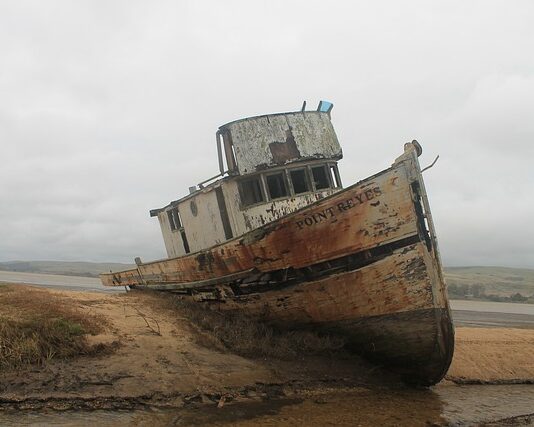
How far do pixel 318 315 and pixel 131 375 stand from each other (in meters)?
→ 3.13

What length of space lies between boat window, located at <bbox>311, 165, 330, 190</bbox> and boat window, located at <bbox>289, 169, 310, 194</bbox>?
226 millimetres

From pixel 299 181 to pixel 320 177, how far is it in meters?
0.49

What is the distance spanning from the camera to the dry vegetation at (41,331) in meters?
6.11

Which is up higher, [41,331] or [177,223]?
[177,223]

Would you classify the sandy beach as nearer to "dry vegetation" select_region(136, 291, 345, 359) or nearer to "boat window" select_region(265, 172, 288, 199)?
"dry vegetation" select_region(136, 291, 345, 359)

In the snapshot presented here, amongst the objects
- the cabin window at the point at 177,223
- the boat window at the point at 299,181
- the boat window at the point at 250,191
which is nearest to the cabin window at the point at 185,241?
the cabin window at the point at 177,223

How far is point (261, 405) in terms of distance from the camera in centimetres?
609

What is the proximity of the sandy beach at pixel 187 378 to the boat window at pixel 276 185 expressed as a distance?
2958mm

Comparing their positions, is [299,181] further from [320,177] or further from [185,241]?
[185,241]

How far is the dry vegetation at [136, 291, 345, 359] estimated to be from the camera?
24.9 ft

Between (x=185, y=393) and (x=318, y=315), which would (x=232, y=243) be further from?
(x=185, y=393)

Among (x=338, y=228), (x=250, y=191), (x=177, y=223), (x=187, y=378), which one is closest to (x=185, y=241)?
(x=177, y=223)

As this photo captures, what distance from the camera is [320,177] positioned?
962 centimetres

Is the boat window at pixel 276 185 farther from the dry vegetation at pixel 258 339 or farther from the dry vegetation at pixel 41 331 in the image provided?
the dry vegetation at pixel 41 331
